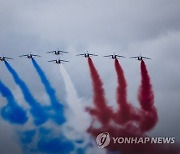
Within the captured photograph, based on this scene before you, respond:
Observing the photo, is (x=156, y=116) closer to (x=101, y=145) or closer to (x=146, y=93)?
(x=146, y=93)

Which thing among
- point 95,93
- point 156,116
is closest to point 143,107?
point 156,116

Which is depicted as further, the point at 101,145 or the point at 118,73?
the point at 101,145

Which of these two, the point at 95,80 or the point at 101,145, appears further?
the point at 101,145

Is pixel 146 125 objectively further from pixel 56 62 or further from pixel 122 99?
pixel 56 62

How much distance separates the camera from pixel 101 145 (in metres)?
136

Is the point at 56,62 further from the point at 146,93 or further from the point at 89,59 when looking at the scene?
the point at 146,93

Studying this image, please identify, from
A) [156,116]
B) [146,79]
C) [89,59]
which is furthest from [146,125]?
[89,59]

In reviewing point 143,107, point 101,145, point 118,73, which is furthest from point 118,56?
point 101,145

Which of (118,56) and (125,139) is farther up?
(118,56)

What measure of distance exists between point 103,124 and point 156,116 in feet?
39.9

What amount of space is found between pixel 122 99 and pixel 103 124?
7754 mm

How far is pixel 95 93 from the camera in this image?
127562 mm

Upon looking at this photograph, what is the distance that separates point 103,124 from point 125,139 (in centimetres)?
757

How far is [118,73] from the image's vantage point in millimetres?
126625
